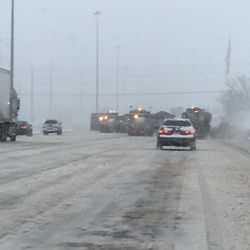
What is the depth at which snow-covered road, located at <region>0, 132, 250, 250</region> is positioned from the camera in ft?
30.7

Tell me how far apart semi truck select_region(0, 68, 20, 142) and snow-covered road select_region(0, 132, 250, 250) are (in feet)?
64.7

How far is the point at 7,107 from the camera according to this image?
1652 inches

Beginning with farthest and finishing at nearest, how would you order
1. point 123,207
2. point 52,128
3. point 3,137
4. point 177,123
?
point 52,128
point 3,137
point 177,123
point 123,207

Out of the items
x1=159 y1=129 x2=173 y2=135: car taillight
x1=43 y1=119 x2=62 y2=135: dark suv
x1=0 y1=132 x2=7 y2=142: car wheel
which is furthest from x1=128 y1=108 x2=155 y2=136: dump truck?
x1=159 y1=129 x2=173 y2=135: car taillight

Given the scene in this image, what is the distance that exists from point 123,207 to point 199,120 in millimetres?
52984

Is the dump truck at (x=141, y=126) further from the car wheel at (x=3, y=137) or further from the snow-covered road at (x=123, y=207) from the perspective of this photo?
the snow-covered road at (x=123, y=207)

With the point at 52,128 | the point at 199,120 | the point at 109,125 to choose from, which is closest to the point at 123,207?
the point at 199,120

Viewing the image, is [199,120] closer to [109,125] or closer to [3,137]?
[109,125]

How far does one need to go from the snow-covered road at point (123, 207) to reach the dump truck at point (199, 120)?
1678 inches

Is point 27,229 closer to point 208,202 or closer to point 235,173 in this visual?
point 208,202

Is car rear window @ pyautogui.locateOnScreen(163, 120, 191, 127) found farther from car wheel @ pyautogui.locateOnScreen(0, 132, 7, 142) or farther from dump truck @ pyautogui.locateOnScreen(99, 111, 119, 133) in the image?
dump truck @ pyautogui.locateOnScreen(99, 111, 119, 133)

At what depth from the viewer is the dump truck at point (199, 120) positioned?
6450cm

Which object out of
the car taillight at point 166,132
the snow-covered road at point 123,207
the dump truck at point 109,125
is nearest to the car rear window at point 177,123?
the car taillight at point 166,132

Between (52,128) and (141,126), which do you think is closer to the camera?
(141,126)
